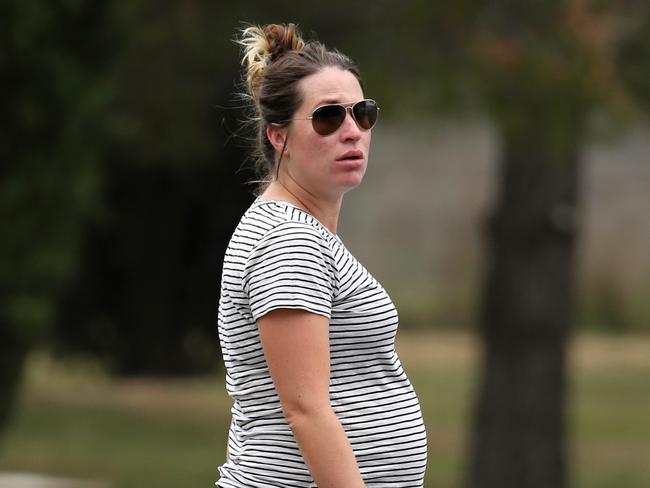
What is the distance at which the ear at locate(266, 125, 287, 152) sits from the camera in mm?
2615

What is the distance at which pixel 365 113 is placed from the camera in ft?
8.63

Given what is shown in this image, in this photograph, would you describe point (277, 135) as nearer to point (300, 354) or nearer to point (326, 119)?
point (326, 119)

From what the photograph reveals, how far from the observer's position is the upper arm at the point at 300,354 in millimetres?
2352
